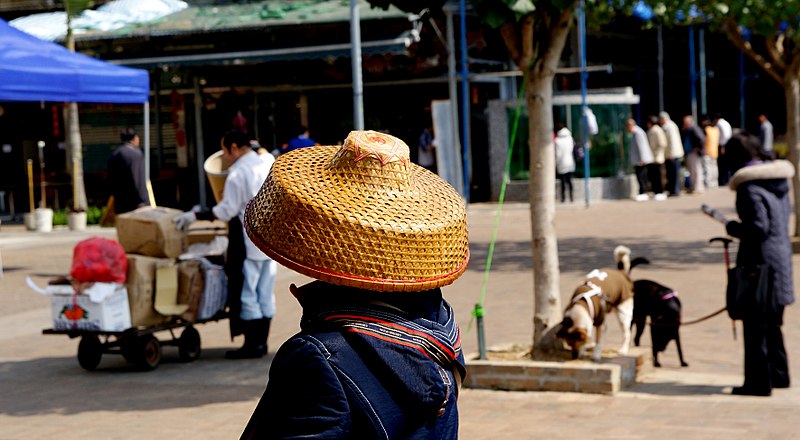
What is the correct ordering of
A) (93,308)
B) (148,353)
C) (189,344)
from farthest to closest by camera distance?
1. (189,344)
2. (148,353)
3. (93,308)

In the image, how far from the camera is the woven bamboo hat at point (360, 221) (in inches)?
94.1

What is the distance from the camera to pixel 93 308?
8664 mm

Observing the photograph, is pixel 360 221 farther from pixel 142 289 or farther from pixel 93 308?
pixel 142 289

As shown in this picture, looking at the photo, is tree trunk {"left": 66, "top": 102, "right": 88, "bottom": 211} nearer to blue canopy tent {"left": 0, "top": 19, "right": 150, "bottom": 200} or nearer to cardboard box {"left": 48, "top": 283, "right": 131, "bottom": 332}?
blue canopy tent {"left": 0, "top": 19, "right": 150, "bottom": 200}

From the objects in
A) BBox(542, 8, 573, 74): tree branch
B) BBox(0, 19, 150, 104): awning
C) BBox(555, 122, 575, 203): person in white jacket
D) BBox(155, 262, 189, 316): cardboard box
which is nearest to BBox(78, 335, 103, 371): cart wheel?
BBox(155, 262, 189, 316): cardboard box

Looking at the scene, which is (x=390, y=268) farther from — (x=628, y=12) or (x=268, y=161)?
(x=628, y=12)

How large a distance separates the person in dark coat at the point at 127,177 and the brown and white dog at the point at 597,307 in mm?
8264

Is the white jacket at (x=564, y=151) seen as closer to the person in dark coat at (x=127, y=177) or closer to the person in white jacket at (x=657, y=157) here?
the person in white jacket at (x=657, y=157)

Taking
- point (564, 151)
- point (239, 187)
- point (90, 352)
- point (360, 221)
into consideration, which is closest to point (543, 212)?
point (239, 187)

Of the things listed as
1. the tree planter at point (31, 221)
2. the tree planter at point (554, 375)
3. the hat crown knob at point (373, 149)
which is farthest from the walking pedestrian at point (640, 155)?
the hat crown knob at point (373, 149)

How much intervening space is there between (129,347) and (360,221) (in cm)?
690

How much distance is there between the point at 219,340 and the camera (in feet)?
33.8

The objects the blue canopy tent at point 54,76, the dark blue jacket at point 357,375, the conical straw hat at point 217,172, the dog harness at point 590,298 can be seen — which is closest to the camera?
the dark blue jacket at point 357,375

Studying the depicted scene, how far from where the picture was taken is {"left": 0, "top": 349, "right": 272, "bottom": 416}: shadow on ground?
25.6 feet
